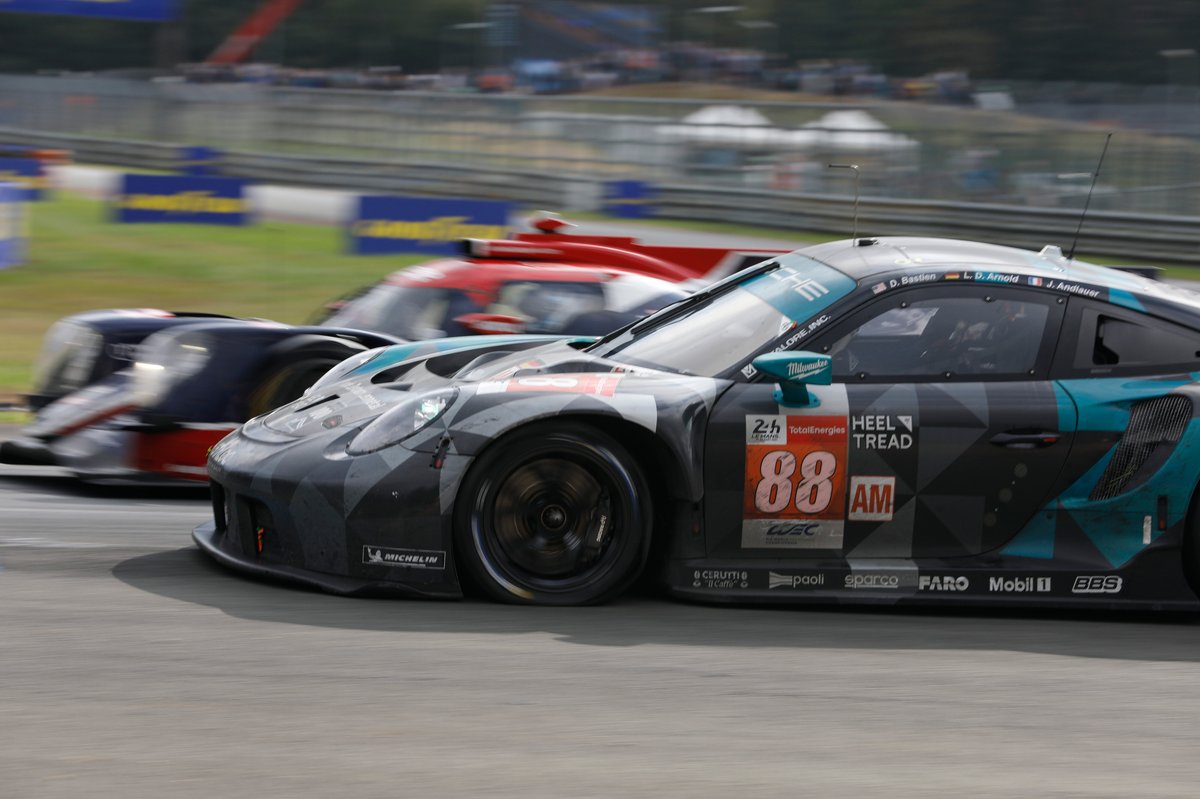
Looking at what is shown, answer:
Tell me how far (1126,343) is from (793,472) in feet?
4.30

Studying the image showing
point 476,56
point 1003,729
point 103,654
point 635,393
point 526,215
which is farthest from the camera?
point 476,56

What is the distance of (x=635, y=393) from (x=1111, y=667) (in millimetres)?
1725

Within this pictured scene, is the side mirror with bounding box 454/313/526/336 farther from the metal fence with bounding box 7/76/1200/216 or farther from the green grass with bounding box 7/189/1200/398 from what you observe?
the metal fence with bounding box 7/76/1200/216

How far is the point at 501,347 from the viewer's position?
5.91 m

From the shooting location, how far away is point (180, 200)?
71.9 ft

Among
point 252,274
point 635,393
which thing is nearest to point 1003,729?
point 635,393

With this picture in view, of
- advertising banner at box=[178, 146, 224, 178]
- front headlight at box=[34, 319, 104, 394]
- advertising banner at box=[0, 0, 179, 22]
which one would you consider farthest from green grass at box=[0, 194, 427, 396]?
advertising banner at box=[0, 0, 179, 22]

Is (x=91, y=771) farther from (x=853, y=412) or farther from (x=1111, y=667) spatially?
(x=1111, y=667)

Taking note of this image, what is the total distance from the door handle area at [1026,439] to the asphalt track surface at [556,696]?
62 cm

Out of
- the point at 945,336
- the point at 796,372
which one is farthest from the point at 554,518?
the point at 945,336

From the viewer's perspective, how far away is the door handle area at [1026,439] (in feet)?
16.1

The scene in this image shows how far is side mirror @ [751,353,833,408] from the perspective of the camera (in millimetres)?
4770

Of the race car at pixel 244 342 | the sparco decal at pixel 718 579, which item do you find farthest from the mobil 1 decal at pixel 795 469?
the race car at pixel 244 342

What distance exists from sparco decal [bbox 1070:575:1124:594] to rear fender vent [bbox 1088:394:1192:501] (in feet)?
0.89
